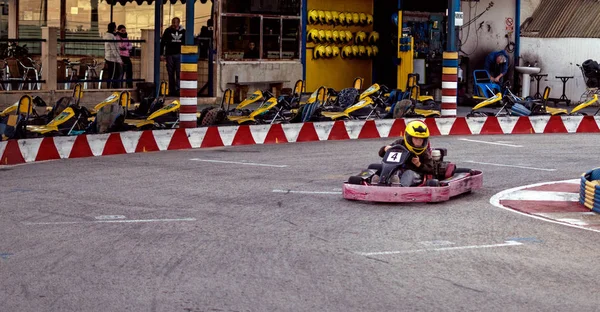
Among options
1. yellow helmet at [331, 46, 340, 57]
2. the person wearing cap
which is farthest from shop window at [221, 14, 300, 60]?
the person wearing cap

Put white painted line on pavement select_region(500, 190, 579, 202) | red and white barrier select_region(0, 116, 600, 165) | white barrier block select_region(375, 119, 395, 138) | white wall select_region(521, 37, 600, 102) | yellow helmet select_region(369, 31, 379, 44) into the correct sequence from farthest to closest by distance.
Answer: yellow helmet select_region(369, 31, 379, 44) < white wall select_region(521, 37, 600, 102) < white barrier block select_region(375, 119, 395, 138) < red and white barrier select_region(0, 116, 600, 165) < white painted line on pavement select_region(500, 190, 579, 202)

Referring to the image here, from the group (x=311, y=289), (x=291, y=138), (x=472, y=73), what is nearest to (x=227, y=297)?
(x=311, y=289)

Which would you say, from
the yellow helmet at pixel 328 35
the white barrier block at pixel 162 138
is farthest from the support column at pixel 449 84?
the yellow helmet at pixel 328 35

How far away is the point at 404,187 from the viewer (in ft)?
41.0

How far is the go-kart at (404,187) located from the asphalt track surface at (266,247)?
0.46 feet

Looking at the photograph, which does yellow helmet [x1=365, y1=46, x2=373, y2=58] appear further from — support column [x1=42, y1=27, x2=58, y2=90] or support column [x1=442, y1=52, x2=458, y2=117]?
support column [x1=42, y1=27, x2=58, y2=90]

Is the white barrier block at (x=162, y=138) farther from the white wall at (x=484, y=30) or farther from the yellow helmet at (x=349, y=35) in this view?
the white wall at (x=484, y=30)

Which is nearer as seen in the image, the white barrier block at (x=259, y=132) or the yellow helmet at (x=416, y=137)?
the yellow helmet at (x=416, y=137)

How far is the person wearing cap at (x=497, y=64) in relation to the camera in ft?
101

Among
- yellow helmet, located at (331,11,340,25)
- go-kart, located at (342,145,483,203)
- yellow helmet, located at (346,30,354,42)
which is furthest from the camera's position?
yellow helmet, located at (346,30,354,42)

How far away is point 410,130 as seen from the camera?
13188 millimetres

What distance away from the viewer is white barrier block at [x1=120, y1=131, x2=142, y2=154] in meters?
18.2

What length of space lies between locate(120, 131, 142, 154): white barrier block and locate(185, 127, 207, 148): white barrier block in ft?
3.66

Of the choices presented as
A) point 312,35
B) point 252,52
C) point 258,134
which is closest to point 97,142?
point 258,134
